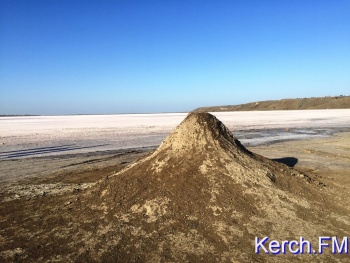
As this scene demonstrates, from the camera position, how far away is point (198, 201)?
6750 mm

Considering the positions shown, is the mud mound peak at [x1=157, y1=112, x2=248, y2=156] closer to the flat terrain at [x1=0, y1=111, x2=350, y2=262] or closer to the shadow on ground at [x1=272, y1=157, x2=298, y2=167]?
the flat terrain at [x1=0, y1=111, x2=350, y2=262]

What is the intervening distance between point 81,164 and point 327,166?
1103 cm

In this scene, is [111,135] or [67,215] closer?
[67,215]

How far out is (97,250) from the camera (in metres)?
5.32

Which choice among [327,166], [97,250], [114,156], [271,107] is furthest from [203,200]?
[271,107]

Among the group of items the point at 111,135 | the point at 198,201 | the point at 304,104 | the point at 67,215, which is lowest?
the point at 67,215

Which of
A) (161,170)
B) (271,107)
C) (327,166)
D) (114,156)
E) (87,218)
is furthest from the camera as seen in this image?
(271,107)

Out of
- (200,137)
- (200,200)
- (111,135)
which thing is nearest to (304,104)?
(111,135)

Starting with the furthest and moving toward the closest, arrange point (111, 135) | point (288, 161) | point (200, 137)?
point (111, 135) < point (288, 161) < point (200, 137)

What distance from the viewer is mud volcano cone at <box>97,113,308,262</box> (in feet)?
17.7

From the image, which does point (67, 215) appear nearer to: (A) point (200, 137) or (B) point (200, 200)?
(B) point (200, 200)

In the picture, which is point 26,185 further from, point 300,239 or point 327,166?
point 327,166

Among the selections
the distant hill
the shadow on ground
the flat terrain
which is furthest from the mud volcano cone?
the distant hill

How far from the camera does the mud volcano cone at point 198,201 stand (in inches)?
212
